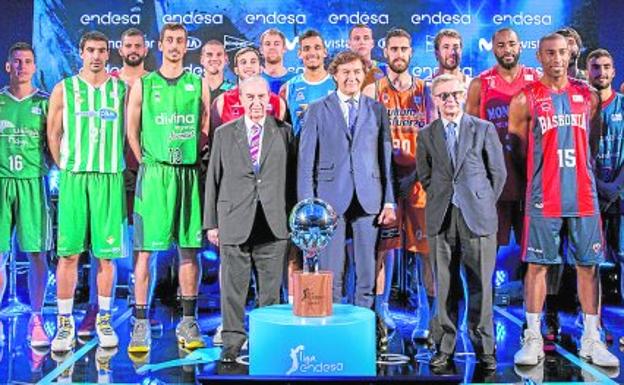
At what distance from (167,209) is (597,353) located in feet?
8.89

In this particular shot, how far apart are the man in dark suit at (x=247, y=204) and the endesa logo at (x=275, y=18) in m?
1.88

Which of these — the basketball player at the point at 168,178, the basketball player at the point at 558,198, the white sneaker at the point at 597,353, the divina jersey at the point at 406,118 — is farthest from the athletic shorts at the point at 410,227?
the basketball player at the point at 168,178

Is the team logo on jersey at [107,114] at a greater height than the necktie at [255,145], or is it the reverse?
the team logo on jersey at [107,114]

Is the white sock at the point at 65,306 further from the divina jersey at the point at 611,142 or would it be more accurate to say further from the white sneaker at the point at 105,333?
the divina jersey at the point at 611,142

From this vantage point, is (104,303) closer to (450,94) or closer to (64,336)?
(64,336)

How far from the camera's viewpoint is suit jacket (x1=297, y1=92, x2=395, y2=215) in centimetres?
490

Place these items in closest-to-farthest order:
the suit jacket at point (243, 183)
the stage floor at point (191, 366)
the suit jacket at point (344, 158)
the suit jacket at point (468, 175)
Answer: the stage floor at point (191, 366)
the suit jacket at point (468, 175)
the suit jacket at point (243, 183)
the suit jacket at point (344, 158)

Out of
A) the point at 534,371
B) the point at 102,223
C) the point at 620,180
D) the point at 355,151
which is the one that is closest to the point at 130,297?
the point at 102,223

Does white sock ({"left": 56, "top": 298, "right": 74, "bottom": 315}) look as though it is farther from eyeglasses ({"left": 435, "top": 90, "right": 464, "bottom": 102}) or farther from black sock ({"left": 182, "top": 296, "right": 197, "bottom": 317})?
eyeglasses ({"left": 435, "top": 90, "right": 464, "bottom": 102})

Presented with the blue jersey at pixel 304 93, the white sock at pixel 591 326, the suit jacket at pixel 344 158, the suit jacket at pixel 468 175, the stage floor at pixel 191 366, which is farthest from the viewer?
the blue jersey at pixel 304 93

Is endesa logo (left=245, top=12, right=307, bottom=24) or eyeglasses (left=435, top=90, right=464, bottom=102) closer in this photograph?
eyeglasses (left=435, top=90, right=464, bottom=102)

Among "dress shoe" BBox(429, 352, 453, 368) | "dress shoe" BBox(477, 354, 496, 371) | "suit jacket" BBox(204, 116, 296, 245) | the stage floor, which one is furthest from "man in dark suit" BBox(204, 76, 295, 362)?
"dress shoe" BBox(477, 354, 496, 371)

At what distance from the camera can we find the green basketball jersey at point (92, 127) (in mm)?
5301

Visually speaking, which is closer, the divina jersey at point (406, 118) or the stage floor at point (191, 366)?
the stage floor at point (191, 366)
